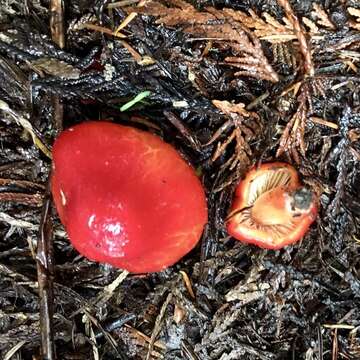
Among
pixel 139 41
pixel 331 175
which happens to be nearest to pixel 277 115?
pixel 331 175


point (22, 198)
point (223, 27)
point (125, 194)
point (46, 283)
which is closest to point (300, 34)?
point (223, 27)

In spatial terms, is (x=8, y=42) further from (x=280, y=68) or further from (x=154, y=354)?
(x=154, y=354)

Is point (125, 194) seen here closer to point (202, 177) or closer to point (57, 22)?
point (202, 177)

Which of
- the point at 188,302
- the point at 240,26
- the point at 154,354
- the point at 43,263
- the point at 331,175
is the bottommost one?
the point at 154,354

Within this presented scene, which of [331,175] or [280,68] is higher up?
[280,68]

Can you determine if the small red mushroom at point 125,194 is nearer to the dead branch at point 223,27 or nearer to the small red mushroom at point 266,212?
the small red mushroom at point 266,212

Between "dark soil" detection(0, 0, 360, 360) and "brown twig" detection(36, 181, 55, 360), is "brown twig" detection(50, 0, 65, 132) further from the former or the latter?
"brown twig" detection(36, 181, 55, 360)

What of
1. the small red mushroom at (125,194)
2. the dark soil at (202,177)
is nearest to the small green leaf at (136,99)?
the dark soil at (202,177)
